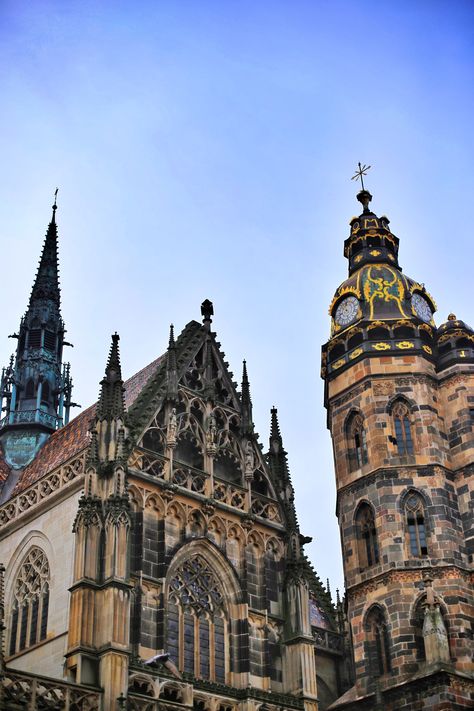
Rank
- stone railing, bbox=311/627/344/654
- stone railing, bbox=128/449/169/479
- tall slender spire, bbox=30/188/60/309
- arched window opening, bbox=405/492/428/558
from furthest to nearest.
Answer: tall slender spire, bbox=30/188/60/309
stone railing, bbox=311/627/344/654
arched window opening, bbox=405/492/428/558
stone railing, bbox=128/449/169/479

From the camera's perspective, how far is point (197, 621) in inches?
1152

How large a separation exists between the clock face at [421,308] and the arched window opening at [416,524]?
25.4 ft

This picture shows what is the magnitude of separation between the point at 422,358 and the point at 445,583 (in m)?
8.60

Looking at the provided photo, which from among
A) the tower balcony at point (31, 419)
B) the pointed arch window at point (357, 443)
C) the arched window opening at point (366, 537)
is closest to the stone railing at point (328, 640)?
the arched window opening at point (366, 537)

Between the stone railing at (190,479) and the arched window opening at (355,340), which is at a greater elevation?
the arched window opening at (355,340)

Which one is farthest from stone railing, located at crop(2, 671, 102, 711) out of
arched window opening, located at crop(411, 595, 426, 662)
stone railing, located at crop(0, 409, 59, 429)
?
stone railing, located at crop(0, 409, 59, 429)

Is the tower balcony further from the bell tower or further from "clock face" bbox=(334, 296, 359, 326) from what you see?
"clock face" bbox=(334, 296, 359, 326)

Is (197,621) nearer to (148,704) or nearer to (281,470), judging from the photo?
(148,704)

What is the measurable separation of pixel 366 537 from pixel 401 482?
231cm

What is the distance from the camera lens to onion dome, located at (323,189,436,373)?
129 feet

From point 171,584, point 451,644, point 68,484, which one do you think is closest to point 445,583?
point 451,644

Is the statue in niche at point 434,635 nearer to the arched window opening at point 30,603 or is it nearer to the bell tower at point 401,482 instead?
the bell tower at point 401,482

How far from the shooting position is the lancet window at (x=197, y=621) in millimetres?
28438

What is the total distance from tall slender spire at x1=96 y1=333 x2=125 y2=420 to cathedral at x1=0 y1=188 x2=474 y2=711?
5 centimetres
